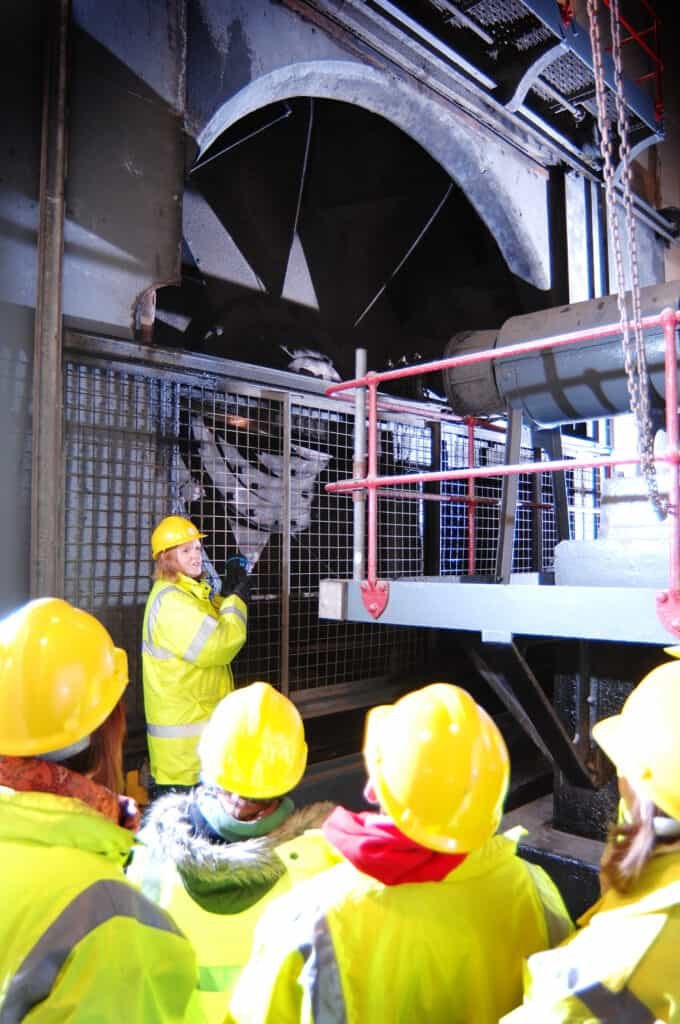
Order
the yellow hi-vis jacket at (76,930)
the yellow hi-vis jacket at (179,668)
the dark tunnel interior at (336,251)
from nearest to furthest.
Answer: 1. the yellow hi-vis jacket at (76,930)
2. the yellow hi-vis jacket at (179,668)
3. the dark tunnel interior at (336,251)

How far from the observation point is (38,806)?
134 centimetres

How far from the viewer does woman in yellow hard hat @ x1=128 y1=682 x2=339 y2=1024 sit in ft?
5.28

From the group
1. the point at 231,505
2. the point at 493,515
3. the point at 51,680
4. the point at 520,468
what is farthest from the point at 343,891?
the point at 493,515


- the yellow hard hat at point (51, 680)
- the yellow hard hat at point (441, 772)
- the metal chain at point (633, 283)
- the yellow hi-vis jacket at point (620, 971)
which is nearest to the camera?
the yellow hi-vis jacket at point (620, 971)

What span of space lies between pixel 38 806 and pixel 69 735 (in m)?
0.20

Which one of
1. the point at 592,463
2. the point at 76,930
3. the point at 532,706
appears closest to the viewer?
the point at 76,930

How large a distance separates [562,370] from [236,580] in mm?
2216

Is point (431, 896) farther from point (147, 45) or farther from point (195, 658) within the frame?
point (147, 45)

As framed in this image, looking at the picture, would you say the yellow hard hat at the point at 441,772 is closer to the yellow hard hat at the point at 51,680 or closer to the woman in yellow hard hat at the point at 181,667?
the yellow hard hat at the point at 51,680

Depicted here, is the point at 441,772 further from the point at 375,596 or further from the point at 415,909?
the point at 375,596

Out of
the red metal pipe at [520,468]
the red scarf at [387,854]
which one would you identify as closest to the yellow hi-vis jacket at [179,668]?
the red metal pipe at [520,468]

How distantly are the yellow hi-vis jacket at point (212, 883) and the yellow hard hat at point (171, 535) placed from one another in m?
2.33

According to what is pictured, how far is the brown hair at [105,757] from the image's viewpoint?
1.58 meters

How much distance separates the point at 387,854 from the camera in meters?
Answer: 1.29
